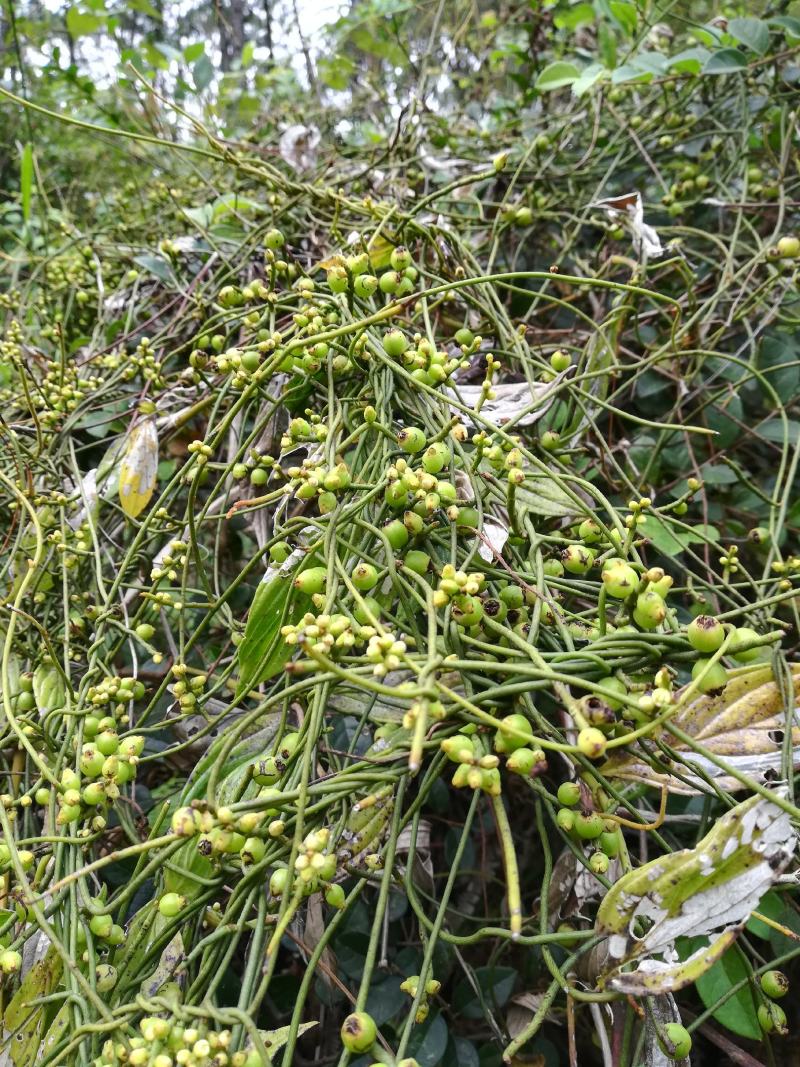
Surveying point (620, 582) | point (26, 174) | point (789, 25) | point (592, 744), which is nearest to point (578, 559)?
point (620, 582)

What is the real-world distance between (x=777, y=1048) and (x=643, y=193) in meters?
1.51

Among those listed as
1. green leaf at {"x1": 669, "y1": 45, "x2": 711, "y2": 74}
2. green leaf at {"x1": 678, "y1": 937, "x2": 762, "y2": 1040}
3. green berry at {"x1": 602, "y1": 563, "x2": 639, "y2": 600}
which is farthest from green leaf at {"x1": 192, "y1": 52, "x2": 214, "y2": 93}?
green leaf at {"x1": 678, "y1": 937, "x2": 762, "y2": 1040}

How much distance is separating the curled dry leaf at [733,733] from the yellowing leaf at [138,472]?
0.63m

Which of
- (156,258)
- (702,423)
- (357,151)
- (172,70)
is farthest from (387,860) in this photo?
(172,70)

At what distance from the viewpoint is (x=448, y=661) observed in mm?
512

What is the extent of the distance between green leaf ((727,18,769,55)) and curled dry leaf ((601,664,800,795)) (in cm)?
109

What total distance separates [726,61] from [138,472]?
1.10 meters

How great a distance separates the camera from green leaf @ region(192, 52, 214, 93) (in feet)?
5.61

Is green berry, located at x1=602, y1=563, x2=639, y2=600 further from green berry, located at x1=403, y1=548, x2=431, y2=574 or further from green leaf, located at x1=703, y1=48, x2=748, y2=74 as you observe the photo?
green leaf, located at x1=703, y1=48, x2=748, y2=74

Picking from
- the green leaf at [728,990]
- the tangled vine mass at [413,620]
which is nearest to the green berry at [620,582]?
the tangled vine mass at [413,620]

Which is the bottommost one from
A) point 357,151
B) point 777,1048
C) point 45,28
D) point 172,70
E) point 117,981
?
point 777,1048

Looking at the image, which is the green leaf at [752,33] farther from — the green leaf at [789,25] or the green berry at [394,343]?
the green berry at [394,343]

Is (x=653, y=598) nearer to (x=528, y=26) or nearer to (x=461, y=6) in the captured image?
(x=528, y=26)

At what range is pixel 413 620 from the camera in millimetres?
602
